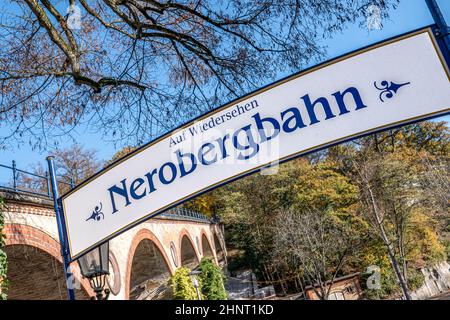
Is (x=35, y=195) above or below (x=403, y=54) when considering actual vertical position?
above

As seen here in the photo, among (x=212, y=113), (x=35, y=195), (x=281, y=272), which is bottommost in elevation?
(x=281, y=272)

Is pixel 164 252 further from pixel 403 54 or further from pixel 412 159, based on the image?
pixel 403 54

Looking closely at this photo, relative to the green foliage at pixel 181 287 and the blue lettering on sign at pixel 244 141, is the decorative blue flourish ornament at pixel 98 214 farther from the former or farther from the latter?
the green foliage at pixel 181 287

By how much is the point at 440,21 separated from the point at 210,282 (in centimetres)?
1706

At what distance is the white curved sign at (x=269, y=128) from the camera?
1.89 metres

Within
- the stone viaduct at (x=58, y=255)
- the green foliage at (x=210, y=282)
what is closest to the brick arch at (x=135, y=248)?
the stone viaduct at (x=58, y=255)

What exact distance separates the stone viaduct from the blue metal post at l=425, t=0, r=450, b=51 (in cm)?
641

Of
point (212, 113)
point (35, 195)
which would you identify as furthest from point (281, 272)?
point (212, 113)

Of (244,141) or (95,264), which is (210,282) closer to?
(95,264)

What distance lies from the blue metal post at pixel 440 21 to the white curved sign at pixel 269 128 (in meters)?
0.05
